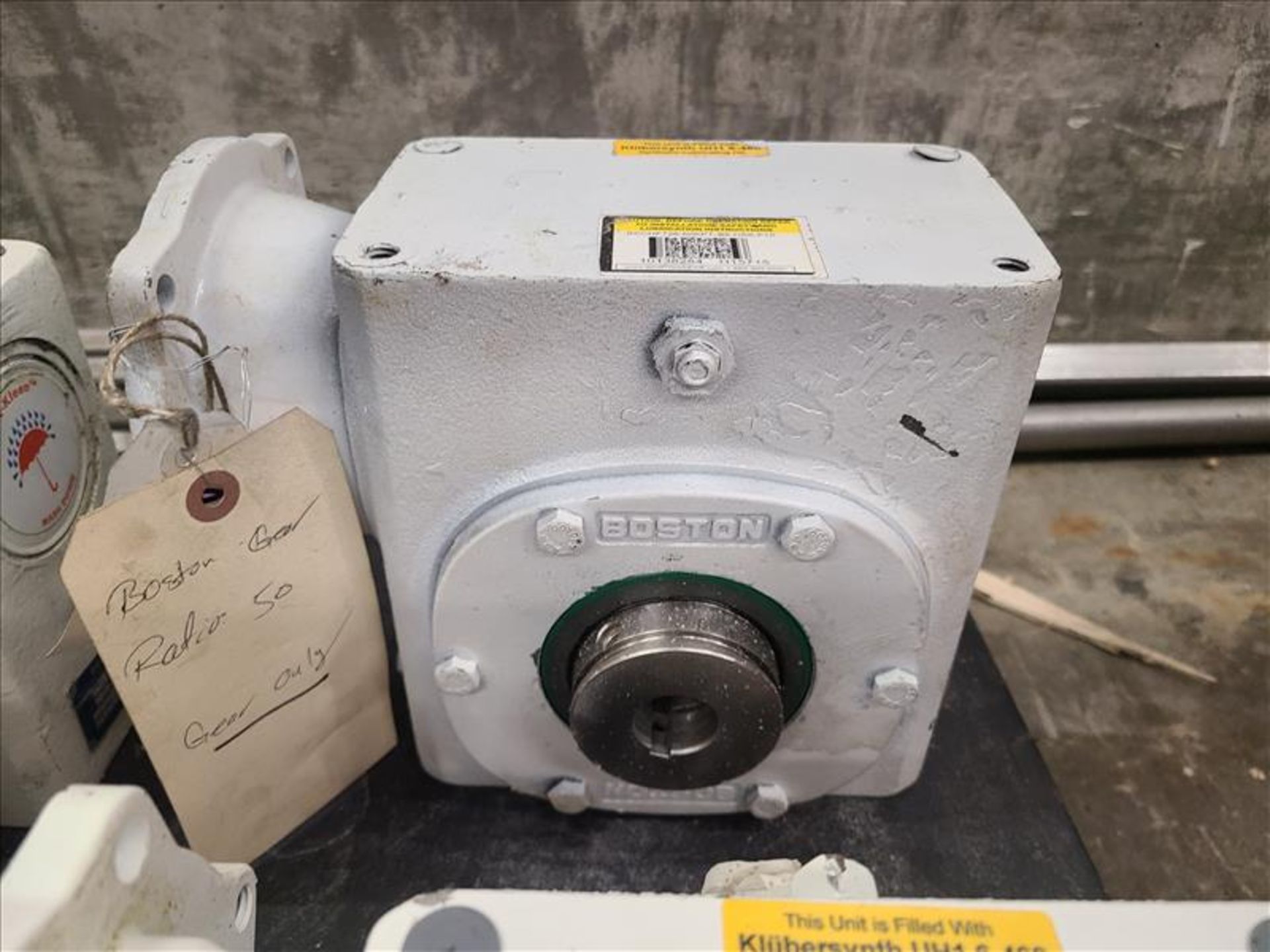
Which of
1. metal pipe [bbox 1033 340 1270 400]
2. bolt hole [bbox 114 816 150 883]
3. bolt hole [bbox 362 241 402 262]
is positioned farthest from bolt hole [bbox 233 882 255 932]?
metal pipe [bbox 1033 340 1270 400]

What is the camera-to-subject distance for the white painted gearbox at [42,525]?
0.67m

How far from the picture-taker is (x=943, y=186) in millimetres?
657

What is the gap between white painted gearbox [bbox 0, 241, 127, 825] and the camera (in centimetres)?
67

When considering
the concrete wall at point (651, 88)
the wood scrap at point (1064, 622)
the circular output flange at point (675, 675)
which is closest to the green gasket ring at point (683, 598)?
the circular output flange at point (675, 675)

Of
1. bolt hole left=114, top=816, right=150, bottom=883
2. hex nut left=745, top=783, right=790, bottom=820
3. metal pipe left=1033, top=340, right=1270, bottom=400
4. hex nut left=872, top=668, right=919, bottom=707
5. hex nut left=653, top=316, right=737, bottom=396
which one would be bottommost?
metal pipe left=1033, top=340, right=1270, bottom=400

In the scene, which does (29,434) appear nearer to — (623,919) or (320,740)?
(320,740)

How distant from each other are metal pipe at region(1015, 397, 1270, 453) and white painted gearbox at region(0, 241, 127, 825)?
1.27m

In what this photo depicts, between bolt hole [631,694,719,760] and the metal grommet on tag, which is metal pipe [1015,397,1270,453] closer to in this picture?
bolt hole [631,694,719,760]

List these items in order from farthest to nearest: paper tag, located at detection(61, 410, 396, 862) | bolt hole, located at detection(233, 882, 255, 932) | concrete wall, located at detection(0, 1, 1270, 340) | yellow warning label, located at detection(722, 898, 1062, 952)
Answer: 1. concrete wall, located at detection(0, 1, 1270, 340)
2. paper tag, located at detection(61, 410, 396, 862)
3. bolt hole, located at detection(233, 882, 255, 932)
4. yellow warning label, located at detection(722, 898, 1062, 952)

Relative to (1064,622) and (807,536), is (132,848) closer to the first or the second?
(807,536)

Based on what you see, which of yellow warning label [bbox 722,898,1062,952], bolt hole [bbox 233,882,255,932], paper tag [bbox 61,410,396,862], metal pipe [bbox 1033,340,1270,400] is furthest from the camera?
metal pipe [bbox 1033,340,1270,400]

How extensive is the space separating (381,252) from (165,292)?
182 mm

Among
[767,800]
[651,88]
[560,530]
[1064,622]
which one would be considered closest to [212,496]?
[560,530]

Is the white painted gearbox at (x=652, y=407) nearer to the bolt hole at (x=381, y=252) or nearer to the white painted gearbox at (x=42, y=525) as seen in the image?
the bolt hole at (x=381, y=252)
